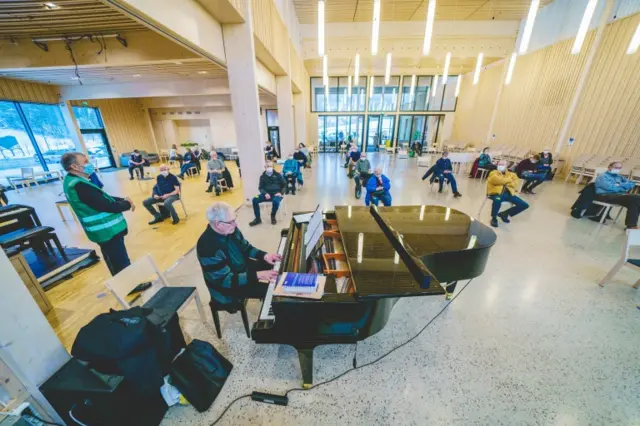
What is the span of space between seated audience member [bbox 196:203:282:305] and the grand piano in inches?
9.0

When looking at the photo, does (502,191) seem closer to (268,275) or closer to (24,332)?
(268,275)

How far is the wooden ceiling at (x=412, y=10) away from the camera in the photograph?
8.41m

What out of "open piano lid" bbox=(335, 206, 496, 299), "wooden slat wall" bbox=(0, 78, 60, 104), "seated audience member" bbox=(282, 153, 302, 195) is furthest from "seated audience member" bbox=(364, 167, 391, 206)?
"wooden slat wall" bbox=(0, 78, 60, 104)

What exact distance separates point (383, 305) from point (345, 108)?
15.3 m

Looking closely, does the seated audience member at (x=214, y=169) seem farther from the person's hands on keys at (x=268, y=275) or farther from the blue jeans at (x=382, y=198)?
the person's hands on keys at (x=268, y=275)

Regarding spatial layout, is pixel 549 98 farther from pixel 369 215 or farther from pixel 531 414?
pixel 531 414

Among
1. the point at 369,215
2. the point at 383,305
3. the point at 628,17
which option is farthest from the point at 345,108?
the point at 383,305

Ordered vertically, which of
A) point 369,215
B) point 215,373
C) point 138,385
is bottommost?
point 215,373

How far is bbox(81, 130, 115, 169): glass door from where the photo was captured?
1075 centimetres

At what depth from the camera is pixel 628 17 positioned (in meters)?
6.61

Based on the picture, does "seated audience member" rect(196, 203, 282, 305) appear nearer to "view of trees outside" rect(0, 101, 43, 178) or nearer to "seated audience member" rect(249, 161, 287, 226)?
"seated audience member" rect(249, 161, 287, 226)

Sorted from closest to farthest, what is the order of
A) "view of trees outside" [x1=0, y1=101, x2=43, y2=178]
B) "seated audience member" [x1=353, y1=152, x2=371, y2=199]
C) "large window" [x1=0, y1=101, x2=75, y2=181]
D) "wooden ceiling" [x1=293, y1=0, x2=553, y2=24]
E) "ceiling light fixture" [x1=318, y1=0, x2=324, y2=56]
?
"ceiling light fixture" [x1=318, y1=0, x2=324, y2=56] < "seated audience member" [x1=353, y1=152, x2=371, y2=199] < "view of trees outside" [x1=0, y1=101, x2=43, y2=178] < "large window" [x1=0, y1=101, x2=75, y2=181] < "wooden ceiling" [x1=293, y1=0, x2=553, y2=24]

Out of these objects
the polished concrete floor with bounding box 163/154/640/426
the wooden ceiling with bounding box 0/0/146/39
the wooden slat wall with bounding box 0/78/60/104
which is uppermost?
the wooden ceiling with bounding box 0/0/146/39

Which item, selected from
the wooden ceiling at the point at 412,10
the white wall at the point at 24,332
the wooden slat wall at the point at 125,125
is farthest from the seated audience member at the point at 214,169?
the wooden slat wall at the point at 125,125
